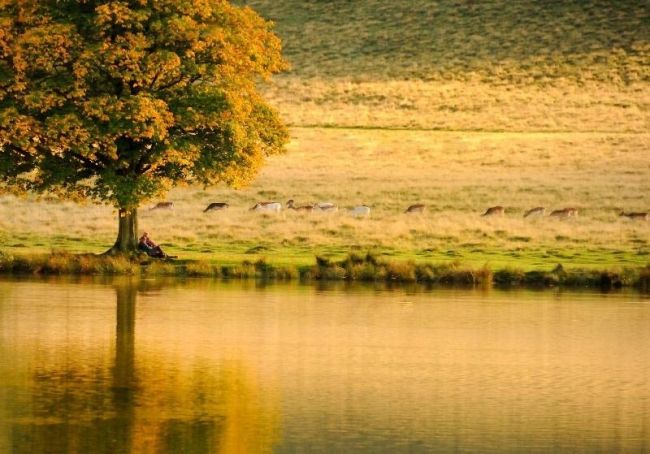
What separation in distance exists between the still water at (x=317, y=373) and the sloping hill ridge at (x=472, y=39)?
75.0 meters

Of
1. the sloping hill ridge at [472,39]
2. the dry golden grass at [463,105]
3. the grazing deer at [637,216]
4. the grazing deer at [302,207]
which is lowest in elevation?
the grazing deer at [637,216]

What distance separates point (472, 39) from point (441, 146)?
118ft

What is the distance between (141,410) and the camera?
16.8m

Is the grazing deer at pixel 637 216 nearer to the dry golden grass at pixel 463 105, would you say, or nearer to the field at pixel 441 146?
the field at pixel 441 146

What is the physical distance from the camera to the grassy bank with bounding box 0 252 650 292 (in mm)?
37906

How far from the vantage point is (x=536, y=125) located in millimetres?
89000

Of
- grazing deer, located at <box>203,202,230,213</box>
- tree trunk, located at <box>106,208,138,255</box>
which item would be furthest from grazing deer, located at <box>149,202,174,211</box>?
tree trunk, located at <box>106,208,138,255</box>

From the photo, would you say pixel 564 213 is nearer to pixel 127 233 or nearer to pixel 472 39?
pixel 127 233

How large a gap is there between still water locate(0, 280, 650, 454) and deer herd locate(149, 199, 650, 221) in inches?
1027

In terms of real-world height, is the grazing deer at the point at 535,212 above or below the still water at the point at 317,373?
above

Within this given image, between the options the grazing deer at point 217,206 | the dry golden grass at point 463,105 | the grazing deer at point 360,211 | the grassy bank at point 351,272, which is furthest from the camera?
the dry golden grass at point 463,105

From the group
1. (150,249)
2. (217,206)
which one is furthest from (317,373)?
(217,206)

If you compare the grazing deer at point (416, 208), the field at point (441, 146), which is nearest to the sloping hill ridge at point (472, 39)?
the field at point (441, 146)

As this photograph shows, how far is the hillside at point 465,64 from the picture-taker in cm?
9275
